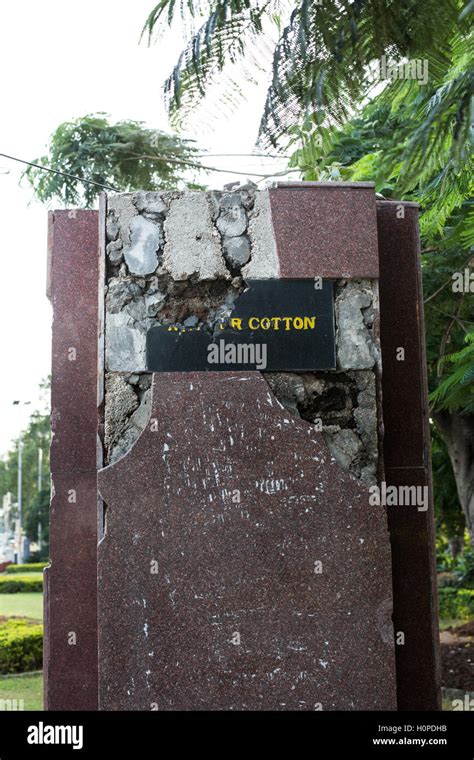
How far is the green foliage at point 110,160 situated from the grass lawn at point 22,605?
8.11 metres

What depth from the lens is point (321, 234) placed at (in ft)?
17.6

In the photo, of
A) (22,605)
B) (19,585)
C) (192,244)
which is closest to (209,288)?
(192,244)

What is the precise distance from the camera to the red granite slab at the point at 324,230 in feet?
17.6

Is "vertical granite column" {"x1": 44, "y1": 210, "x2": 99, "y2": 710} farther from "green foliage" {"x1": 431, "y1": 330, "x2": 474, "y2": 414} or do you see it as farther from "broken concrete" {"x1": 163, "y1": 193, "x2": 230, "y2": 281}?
"green foliage" {"x1": 431, "y1": 330, "x2": 474, "y2": 414}

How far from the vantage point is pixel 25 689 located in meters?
11.5

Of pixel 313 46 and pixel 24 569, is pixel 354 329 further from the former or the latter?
pixel 24 569

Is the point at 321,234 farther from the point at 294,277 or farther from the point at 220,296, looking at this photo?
the point at 220,296

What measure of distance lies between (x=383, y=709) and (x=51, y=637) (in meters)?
2.01

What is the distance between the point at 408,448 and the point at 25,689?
7677mm
